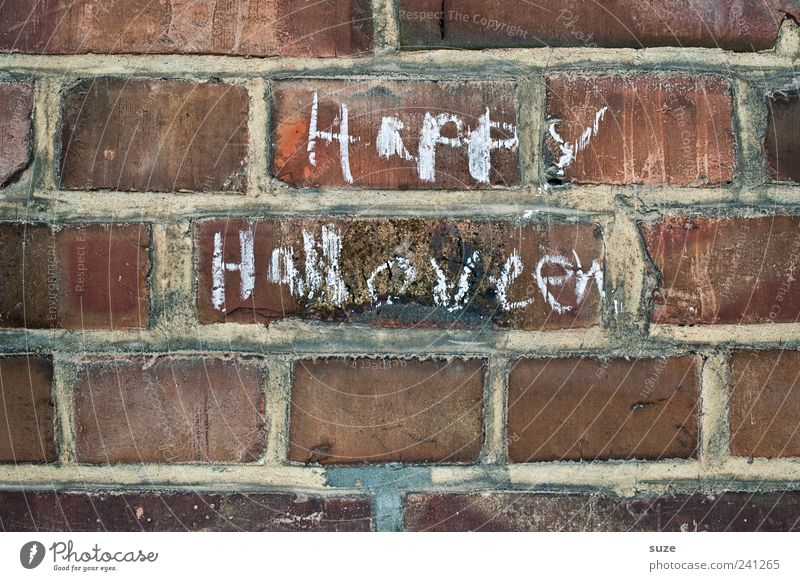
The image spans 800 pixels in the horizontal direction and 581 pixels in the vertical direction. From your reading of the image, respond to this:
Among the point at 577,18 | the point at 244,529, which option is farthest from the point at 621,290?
the point at 244,529

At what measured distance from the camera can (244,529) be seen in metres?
0.54

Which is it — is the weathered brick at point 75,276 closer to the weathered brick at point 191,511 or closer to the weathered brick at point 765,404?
the weathered brick at point 191,511

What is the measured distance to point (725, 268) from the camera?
514 mm

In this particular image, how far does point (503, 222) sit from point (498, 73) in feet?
0.36

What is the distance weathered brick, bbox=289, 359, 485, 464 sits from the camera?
520mm

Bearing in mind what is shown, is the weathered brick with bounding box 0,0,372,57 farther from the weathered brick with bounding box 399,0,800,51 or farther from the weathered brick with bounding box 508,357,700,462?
the weathered brick with bounding box 508,357,700,462

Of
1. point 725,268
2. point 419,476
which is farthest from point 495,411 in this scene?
point 725,268

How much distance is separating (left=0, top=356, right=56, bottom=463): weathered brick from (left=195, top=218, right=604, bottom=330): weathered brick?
132 millimetres

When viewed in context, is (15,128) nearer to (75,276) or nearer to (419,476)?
(75,276)

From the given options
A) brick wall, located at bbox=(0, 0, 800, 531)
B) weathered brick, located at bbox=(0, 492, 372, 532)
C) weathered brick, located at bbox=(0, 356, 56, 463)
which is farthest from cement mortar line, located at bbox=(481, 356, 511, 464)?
weathered brick, located at bbox=(0, 356, 56, 463)

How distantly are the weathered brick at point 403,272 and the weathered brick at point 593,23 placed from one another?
Result: 0.45 feet

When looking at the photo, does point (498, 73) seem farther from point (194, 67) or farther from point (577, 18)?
point (194, 67)

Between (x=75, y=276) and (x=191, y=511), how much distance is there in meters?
0.20

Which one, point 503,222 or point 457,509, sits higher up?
point 503,222
